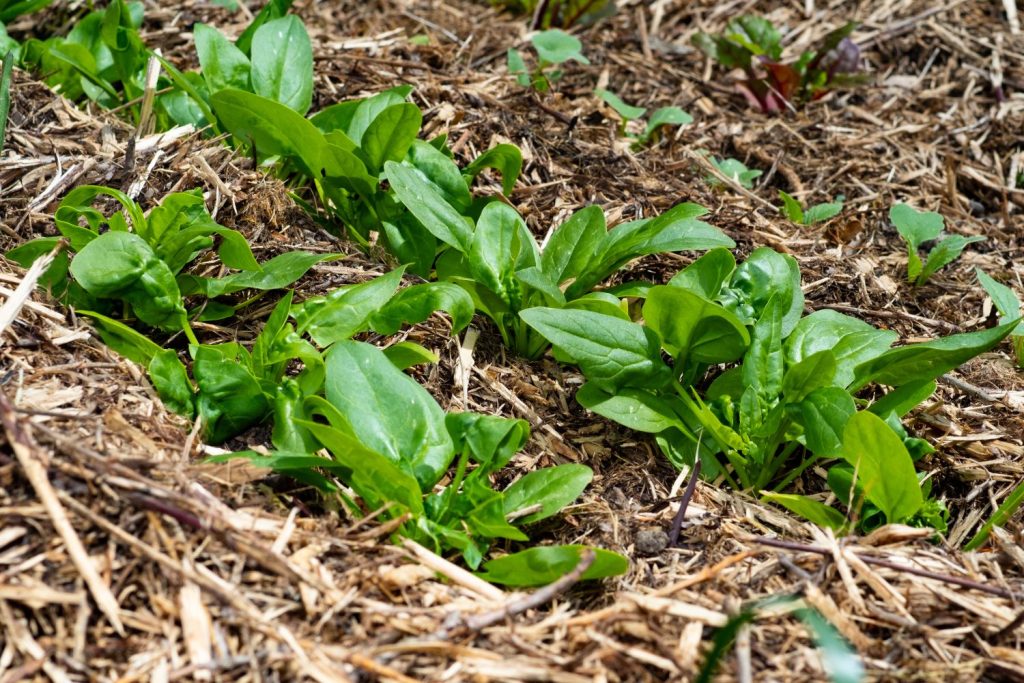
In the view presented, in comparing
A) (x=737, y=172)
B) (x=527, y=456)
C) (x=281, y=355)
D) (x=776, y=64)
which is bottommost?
(x=527, y=456)

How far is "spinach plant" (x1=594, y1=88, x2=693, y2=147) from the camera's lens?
2969mm

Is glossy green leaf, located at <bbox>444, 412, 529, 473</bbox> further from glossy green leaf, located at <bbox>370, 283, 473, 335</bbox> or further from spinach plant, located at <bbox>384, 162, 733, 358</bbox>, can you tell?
spinach plant, located at <bbox>384, 162, 733, 358</bbox>

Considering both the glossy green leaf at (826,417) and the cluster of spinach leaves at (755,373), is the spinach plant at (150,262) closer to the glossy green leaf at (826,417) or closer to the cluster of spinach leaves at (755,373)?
the cluster of spinach leaves at (755,373)

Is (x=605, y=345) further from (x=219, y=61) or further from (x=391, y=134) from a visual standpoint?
(x=219, y=61)

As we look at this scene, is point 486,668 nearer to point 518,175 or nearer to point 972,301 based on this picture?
point 518,175

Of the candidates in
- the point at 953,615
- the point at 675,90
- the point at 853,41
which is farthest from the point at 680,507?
the point at 853,41

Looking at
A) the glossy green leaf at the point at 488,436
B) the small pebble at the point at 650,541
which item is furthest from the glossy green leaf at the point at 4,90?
the small pebble at the point at 650,541

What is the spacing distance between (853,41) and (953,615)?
2.68m

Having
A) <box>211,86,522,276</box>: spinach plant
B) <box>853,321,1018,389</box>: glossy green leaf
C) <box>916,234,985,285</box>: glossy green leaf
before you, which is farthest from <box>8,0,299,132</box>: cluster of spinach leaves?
<box>916,234,985,285</box>: glossy green leaf

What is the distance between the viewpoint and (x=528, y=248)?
219cm

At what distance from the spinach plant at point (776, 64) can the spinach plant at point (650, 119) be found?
46 centimetres

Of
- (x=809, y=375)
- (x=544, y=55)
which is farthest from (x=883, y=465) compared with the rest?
(x=544, y=55)

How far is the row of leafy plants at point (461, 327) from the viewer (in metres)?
1.78

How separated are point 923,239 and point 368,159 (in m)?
1.42
